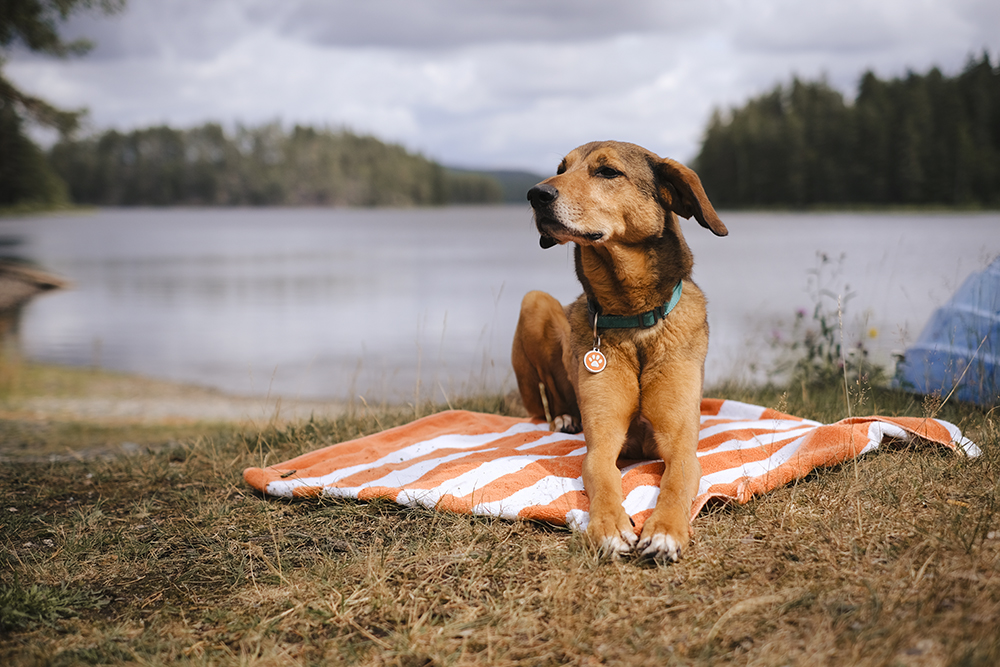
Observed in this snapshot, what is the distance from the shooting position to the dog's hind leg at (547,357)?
5246mm

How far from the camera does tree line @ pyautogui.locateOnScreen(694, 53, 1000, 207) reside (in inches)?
2186

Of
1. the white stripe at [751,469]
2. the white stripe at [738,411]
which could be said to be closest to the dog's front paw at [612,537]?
the white stripe at [751,469]

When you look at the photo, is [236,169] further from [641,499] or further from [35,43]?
[641,499]

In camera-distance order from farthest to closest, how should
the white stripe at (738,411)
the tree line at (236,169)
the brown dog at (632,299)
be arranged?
the tree line at (236,169) → the white stripe at (738,411) → the brown dog at (632,299)

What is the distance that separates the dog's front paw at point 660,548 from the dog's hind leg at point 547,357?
83.9 inches

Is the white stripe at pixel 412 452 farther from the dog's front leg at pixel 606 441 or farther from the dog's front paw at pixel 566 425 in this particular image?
the dog's front leg at pixel 606 441

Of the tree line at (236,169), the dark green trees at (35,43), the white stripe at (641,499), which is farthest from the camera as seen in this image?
the tree line at (236,169)

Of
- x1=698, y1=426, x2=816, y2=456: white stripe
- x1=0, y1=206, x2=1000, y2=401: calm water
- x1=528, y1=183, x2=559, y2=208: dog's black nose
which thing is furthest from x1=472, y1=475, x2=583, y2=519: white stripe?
x1=0, y1=206, x2=1000, y2=401: calm water

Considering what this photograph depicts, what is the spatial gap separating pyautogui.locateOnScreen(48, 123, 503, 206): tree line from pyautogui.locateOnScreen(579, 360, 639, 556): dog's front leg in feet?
494

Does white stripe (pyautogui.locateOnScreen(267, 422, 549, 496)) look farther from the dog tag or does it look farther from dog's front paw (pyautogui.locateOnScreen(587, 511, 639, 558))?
dog's front paw (pyautogui.locateOnScreen(587, 511, 639, 558))

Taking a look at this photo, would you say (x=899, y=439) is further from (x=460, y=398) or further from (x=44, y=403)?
(x=44, y=403)

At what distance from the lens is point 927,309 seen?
48.8 ft

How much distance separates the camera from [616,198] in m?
3.94

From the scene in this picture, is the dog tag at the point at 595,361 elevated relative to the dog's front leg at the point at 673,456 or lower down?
elevated
